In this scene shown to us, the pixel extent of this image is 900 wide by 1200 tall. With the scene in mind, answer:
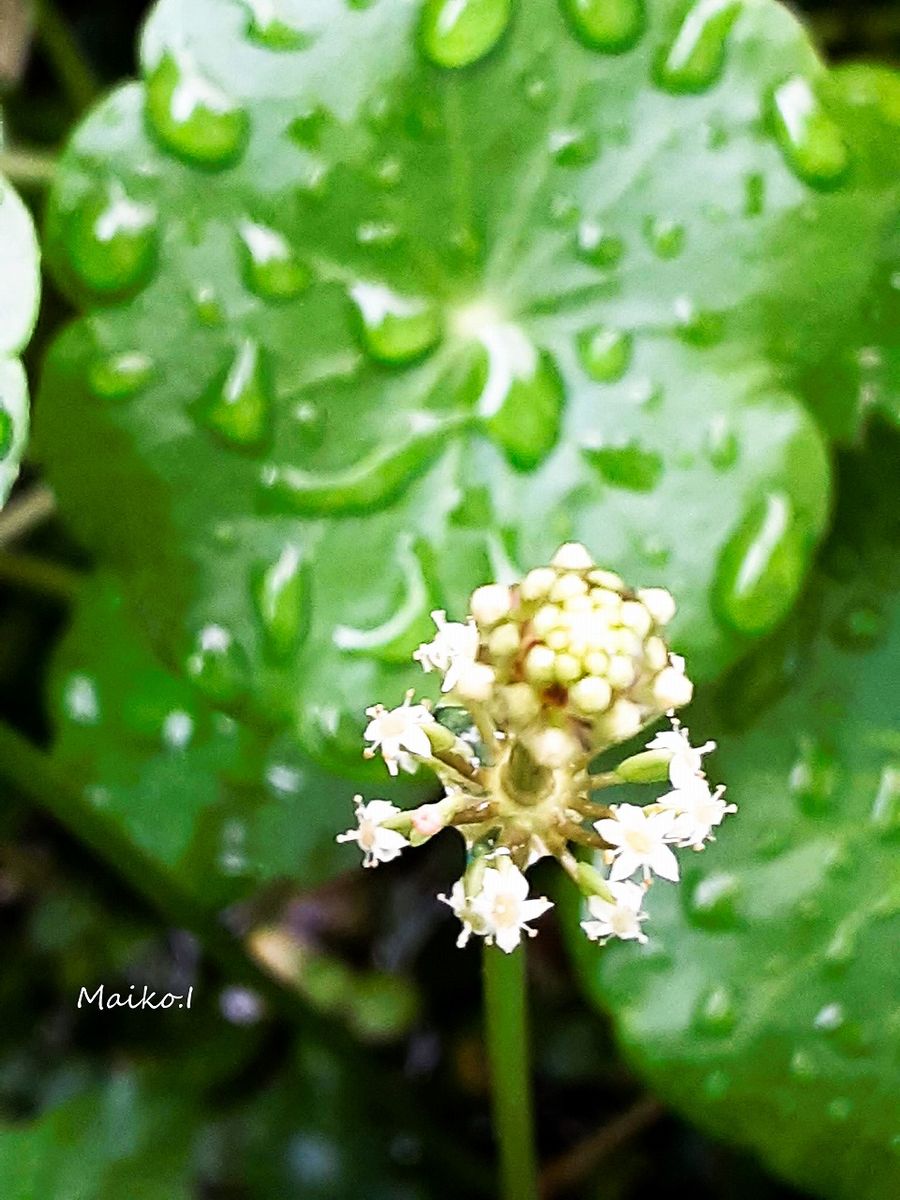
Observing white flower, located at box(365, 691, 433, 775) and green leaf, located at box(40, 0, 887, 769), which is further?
green leaf, located at box(40, 0, 887, 769)

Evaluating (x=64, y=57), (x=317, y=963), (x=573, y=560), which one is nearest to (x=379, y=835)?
(x=573, y=560)

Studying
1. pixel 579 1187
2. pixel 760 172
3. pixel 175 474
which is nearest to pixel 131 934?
pixel 579 1187

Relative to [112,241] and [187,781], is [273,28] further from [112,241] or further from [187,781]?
[187,781]

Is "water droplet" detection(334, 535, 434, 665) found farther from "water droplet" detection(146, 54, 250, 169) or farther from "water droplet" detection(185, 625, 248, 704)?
"water droplet" detection(146, 54, 250, 169)

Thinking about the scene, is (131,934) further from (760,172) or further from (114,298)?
(760,172)

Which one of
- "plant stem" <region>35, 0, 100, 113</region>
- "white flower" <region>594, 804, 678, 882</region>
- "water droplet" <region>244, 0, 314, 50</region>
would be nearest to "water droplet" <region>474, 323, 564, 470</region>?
"water droplet" <region>244, 0, 314, 50</region>

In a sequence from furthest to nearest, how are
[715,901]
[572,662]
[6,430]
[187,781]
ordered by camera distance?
[187,781], [715,901], [6,430], [572,662]
